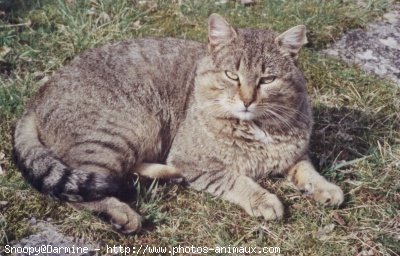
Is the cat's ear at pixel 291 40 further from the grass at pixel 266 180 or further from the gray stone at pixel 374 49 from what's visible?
Answer: the gray stone at pixel 374 49

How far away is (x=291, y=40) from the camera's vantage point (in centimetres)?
347

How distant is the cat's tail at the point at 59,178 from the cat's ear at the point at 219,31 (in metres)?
1.01

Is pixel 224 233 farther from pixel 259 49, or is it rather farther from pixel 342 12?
pixel 342 12

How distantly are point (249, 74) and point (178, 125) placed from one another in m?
0.71

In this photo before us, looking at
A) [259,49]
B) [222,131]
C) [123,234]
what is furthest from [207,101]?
[123,234]

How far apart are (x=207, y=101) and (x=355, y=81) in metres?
1.62

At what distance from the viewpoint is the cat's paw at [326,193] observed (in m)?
3.45

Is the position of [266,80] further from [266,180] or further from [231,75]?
[266,180]

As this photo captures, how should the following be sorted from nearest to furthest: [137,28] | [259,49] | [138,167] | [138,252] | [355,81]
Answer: [138,252], [259,49], [138,167], [355,81], [137,28]

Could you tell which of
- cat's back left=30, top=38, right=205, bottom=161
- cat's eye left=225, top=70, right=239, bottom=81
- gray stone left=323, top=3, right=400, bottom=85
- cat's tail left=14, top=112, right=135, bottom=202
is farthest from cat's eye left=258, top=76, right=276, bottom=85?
gray stone left=323, top=3, right=400, bottom=85

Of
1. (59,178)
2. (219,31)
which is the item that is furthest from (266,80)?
(59,178)

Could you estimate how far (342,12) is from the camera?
5.27m

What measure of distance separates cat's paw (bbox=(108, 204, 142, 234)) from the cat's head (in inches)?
31.7

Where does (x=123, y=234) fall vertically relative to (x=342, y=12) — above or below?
Answer: below
